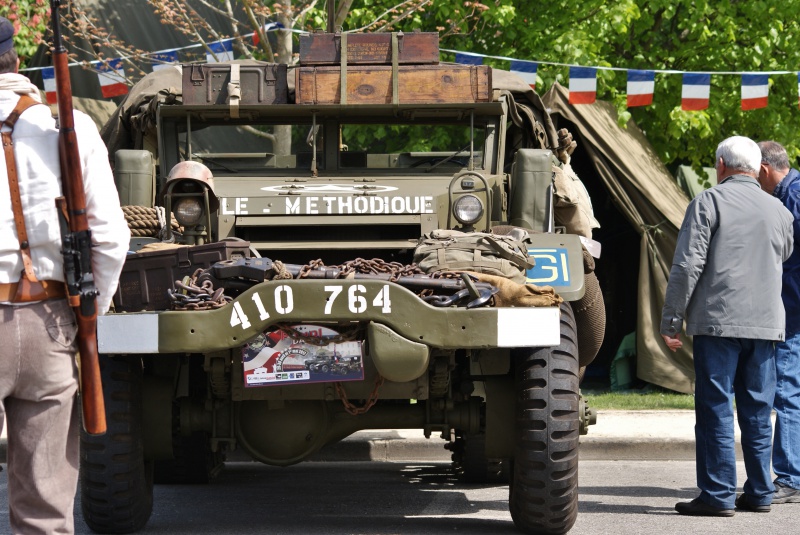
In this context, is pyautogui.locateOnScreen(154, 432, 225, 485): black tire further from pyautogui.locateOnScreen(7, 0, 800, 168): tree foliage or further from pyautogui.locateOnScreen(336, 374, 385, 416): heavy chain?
pyautogui.locateOnScreen(7, 0, 800, 168): tree foliage

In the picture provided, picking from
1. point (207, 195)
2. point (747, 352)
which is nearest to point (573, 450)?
point (747, 352)

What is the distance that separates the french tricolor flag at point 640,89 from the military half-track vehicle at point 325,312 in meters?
4.45

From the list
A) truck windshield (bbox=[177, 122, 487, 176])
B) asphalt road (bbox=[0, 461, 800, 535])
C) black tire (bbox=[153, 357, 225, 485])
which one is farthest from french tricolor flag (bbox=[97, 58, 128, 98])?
black tire (bbox=[153, 357, 225, 485])

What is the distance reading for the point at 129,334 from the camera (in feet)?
17.3

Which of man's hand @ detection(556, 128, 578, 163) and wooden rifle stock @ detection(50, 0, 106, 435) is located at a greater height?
wooden rifle stock @ detection(50, 0, 106, 435)

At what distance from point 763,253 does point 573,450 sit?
1545mm

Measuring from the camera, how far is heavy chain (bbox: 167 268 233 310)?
531cm

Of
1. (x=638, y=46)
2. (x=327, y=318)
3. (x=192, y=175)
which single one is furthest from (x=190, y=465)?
(x=638, y=46)

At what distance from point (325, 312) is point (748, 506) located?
2589 millimetres

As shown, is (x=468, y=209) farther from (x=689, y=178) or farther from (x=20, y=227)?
(x=689, y=178)

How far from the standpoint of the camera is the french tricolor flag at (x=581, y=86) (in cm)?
1177

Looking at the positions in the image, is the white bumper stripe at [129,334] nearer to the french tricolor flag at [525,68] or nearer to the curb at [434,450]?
the curb at [434,450]

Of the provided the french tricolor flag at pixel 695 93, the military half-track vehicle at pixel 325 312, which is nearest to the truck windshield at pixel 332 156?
the military half-track vehicle at pixel 325 312

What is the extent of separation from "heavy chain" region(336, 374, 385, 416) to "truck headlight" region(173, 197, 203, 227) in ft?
4.48
